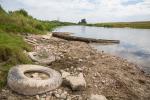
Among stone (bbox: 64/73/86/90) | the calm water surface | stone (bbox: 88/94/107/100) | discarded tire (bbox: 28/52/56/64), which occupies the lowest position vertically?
the calm water surface

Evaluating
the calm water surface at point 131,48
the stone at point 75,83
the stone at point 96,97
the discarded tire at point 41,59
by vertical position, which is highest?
the discarded tire at point 41,59

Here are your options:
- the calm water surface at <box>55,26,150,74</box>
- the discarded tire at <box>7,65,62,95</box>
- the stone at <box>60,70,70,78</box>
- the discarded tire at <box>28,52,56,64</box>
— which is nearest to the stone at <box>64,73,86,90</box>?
the discarded tire at <box>7,65,62,95</box>

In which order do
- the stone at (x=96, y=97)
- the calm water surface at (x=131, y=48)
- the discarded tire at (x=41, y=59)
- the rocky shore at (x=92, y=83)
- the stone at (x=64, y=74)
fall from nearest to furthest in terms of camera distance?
1. the stone at (x=96, y=97)
2. the rocky shore at (x=92, y=83)
3. the stone at (x=64, y=74)
4. the discarded tire at (x=41, y=59)
5. the calm water surface at (x=131, y=48)

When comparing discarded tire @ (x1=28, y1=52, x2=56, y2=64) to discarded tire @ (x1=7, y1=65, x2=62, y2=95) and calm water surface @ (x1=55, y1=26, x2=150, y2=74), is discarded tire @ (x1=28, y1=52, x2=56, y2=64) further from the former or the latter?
calm water surface @ (x1=55, y1=26, x2=150, y2=74)

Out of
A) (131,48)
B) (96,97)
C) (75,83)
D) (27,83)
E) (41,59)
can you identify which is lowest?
(131,48)

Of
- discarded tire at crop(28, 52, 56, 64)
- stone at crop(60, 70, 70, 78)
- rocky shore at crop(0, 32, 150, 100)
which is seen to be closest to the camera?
rocky shore at crop(0, 32, 150, 100)

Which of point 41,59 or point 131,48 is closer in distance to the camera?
point 41,59

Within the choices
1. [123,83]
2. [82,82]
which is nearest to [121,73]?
[123,83]

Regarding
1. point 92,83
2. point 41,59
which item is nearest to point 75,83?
point 92,83

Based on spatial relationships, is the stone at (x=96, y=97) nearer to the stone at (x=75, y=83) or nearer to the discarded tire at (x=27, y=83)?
the stone at (x=75, y=83)

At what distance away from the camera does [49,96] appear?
9.15m

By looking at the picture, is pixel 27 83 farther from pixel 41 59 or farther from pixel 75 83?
pixel 41 59

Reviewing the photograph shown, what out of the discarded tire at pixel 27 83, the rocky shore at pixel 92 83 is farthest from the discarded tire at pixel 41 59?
the discarded tire at pixel 27 83

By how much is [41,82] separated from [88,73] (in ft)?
9.96
